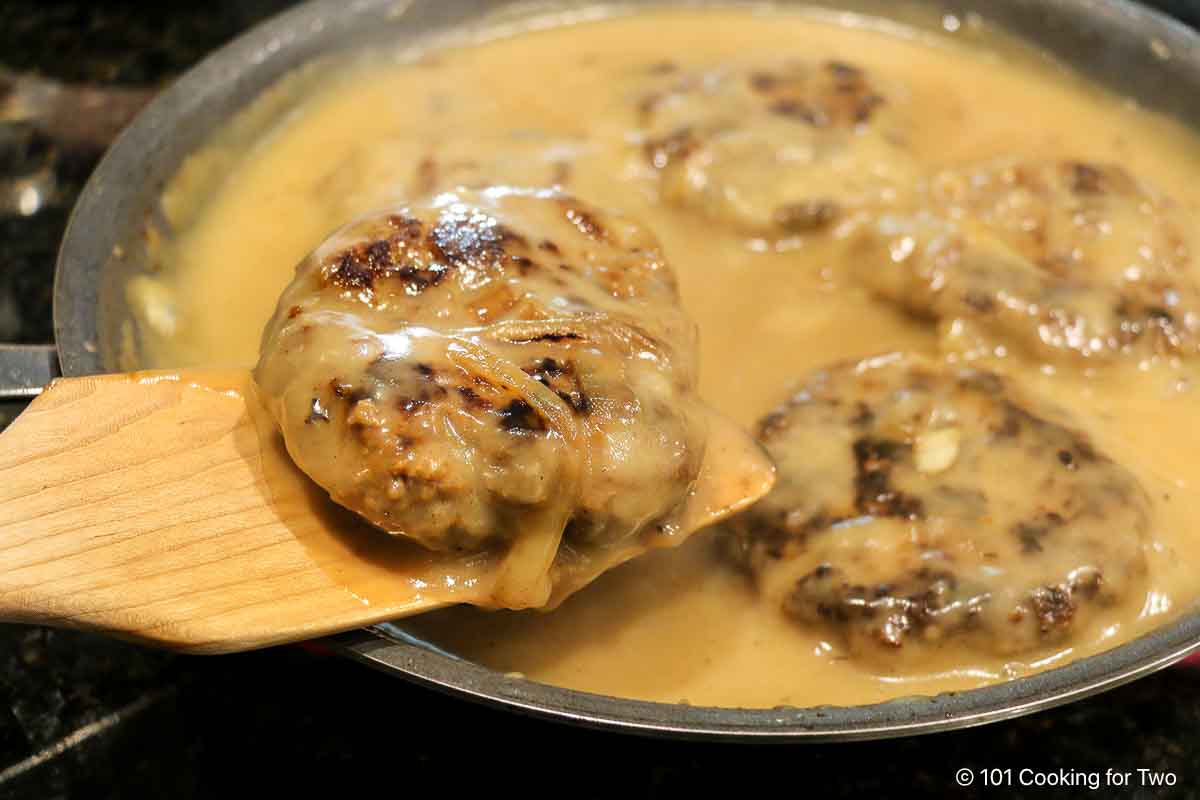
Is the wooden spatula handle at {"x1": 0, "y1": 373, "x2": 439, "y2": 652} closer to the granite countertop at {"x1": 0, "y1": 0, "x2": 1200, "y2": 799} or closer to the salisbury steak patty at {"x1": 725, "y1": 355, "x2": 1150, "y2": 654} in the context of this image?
the granite countertop at {"x1": 0, "y1": 0, "x2": 1200, "y2": 799}

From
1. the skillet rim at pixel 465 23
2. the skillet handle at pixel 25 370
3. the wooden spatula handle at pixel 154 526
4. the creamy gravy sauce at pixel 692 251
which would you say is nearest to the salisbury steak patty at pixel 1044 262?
the creamy gravy sauce at pixel 692 251

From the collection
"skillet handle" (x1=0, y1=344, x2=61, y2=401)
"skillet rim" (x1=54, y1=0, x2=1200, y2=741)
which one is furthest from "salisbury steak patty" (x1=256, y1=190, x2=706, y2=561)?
"skillet handle" (x1=0, y1=344, x2=61, y2=401)

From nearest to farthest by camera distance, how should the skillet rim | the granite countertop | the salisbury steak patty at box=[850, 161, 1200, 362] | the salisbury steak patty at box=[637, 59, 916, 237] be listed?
1. the skillet rim
2. the granite countertop
3. the salisbury steak patty at box=[850, 161, 1200, 362]
4. the salisbury steak patty at box=[637, 59, 916, 237]

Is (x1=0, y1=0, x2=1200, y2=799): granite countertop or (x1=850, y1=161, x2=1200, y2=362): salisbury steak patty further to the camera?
(x1=850, y1=161, x2=1200, y2=362): salisbury steak patty

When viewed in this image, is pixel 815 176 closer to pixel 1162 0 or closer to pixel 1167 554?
pixel 1167 554

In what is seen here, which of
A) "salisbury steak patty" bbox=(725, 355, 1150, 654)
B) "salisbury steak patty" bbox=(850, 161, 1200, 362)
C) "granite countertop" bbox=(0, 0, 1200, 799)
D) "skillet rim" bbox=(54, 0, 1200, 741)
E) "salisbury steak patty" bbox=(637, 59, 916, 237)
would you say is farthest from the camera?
"salisbury steak patty" bbox=(637, 59, 916, 237)

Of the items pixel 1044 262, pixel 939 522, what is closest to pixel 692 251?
pixel 1044 262
